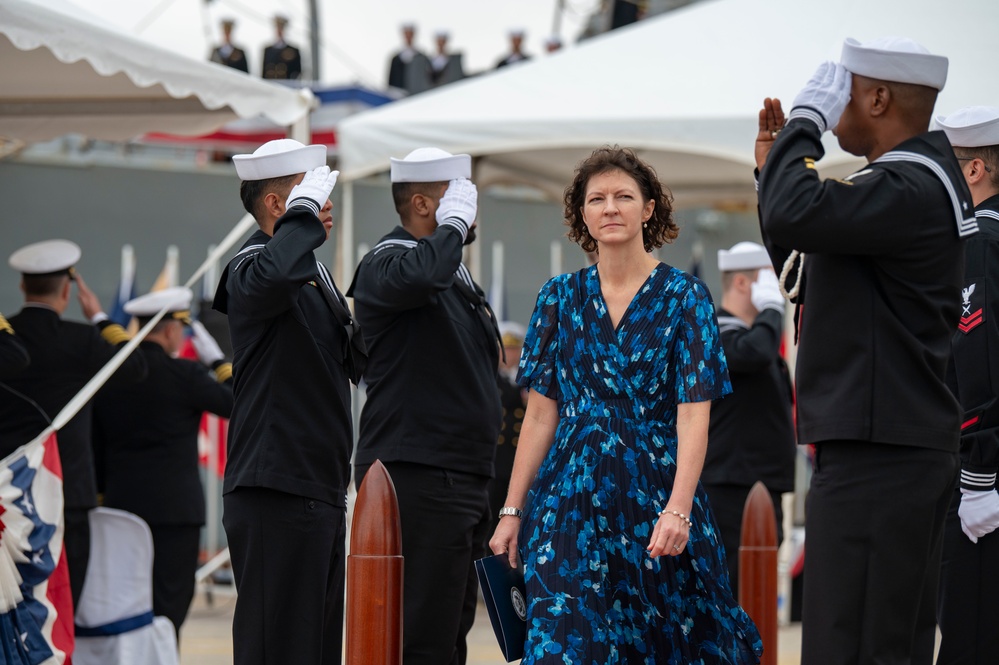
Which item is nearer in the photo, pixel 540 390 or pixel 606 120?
pixel 540 390

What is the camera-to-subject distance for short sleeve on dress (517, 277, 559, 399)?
4.15 meters

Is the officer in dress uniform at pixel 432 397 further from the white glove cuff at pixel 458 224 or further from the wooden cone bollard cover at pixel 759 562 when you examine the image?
the wooden cone bollard cover at pixel 759 562

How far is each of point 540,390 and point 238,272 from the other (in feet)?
3.41

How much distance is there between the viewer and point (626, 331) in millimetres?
3979

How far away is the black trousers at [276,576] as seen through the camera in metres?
4.12

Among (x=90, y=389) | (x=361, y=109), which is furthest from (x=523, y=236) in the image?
(x=90, y=389)

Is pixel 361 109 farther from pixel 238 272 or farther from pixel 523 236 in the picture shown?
pixel 238 272

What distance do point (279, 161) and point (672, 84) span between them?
4.42 metres

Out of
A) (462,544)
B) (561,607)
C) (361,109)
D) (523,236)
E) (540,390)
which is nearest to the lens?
(561,607)

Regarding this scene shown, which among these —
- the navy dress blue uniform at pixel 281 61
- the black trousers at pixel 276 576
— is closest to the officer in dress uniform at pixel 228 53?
the navy dress blue uniform at pixel 281 61

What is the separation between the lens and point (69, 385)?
6355 millimetres

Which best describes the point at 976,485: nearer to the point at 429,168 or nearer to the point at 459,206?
the point at 459,206

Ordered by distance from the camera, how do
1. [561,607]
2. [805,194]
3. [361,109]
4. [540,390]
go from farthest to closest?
[361,109], [540,390], [561,607], [805,194]

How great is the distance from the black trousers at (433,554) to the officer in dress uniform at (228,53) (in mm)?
12710
